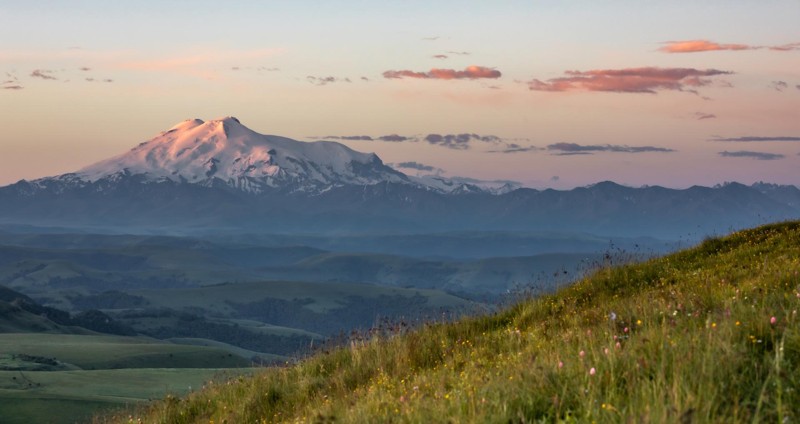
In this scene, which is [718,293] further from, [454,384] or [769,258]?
[769,258]

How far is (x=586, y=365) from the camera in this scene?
26.4 ft

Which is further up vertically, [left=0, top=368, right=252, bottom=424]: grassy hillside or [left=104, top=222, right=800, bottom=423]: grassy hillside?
[left=104, top=222, right=800, bottom=423]: grassy hillside

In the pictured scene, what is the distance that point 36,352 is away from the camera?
609 feet

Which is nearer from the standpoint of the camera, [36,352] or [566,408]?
[566,408]

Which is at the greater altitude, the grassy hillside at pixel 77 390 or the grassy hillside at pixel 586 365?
the grassy hillside at pixel 586 365

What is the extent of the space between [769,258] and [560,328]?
21.3 feet

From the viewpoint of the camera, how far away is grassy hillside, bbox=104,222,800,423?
22.5 ft

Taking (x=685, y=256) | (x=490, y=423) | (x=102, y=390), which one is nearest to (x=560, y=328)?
(x=490, y=423)

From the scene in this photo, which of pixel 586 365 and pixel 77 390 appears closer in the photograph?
pixel 586 365

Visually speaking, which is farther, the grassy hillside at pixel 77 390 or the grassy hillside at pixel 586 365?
the grassy hillside at pixel 77 390

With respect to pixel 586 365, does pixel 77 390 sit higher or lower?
lower

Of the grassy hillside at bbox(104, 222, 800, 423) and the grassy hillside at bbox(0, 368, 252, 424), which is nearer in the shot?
the grassy hillside at bbox(104, 222, 800, 423)

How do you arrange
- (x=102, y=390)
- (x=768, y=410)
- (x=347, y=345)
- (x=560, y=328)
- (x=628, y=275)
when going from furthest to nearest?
1. (x=102, y=390)
2. (x=628, y=275)
3. (x=347, y=345)
4. (x=560, y=328)
5. (x=768, y=410)

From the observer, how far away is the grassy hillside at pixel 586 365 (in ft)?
22.5
